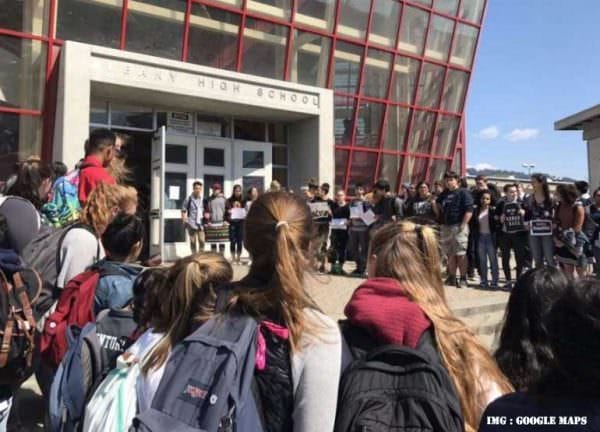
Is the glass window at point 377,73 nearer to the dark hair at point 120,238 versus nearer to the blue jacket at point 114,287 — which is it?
the dark hair at point 120,238

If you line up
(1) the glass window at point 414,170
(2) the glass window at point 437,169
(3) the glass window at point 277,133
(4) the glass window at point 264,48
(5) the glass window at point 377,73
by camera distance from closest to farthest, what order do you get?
(4) the glass window at point 264,48 → (3) the glass window at point 277,133 → (5) the glass window at point 377,73 → (1) the glass window at point 414,170 → (2) the glass window at point 437,169

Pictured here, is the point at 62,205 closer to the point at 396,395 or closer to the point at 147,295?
the point at 147,295

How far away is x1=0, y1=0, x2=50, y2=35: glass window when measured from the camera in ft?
33.2

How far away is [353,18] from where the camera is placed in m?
14.5

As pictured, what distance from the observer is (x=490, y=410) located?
1498 mm

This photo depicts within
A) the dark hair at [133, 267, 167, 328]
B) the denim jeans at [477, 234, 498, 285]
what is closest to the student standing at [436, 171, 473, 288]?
the denim jeans at [477, 234, 498, 285]

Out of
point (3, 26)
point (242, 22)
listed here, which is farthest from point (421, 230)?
point (242, 22)

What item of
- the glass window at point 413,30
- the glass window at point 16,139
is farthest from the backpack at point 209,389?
the glass window at point 413,30

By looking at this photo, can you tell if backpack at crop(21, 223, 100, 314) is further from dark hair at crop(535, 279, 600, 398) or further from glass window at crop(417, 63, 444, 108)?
glass window at crop(417, 63, 444, 108)

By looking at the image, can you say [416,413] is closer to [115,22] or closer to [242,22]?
[115,22]

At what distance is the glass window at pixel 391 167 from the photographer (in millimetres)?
15406

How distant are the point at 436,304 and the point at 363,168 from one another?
1313 cm

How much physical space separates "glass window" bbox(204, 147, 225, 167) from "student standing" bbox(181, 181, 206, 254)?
1665 mm

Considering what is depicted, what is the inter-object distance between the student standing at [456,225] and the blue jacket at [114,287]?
6.58 metres
